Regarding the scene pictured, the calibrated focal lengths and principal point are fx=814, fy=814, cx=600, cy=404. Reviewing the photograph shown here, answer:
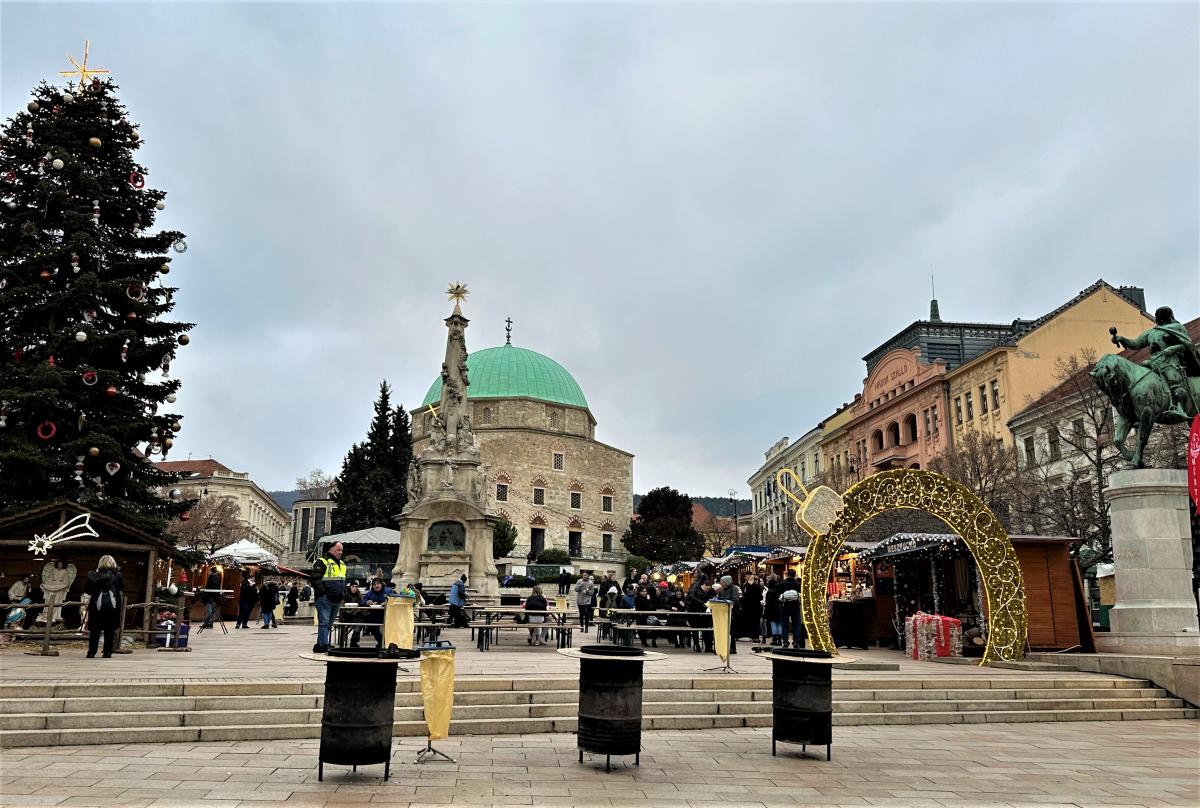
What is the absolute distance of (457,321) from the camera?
30.1m

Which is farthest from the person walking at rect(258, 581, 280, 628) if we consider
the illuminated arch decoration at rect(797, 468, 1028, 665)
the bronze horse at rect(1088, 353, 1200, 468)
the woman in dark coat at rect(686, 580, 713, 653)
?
the bronze horse at rect(1088, 353, 1200, 468)

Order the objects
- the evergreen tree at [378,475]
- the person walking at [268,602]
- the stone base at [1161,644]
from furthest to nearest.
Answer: the evergreen tree at [378,475]
the person walking at [268,602]
the stone base at [1161,644]

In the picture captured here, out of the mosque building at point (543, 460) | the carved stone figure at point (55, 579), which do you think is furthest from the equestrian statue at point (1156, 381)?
the mosque building at point (543, 460)

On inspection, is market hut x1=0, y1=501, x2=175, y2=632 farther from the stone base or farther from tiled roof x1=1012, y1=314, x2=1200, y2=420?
tiled roof x1=1012, y1=314, x2=1200, y2=420

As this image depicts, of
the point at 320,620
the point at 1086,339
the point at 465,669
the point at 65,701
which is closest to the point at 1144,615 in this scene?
the point at 465,669

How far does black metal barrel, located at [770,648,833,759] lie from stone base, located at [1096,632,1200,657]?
7371mm

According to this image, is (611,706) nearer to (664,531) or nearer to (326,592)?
(326,592)

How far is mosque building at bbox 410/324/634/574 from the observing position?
2589 inches

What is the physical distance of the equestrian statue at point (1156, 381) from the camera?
1230cm

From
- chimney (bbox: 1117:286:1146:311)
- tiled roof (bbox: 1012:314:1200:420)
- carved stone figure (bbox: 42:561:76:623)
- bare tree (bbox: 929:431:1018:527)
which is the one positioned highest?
chimney (bbox: 1117:286:1146:311)

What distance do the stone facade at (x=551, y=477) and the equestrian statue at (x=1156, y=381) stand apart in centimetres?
5331

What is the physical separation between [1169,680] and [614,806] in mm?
9693

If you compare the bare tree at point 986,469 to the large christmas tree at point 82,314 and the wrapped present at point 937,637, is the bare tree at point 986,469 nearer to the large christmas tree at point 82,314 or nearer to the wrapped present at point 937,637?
the wrapped present at point 937,637

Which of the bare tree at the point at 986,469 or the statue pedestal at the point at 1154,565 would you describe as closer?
the statue pedestal at the point at 1154,565
